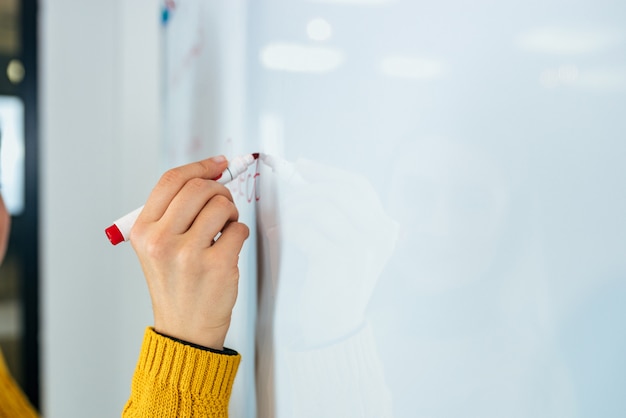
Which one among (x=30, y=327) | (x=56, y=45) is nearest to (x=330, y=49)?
(x=56, y=45)

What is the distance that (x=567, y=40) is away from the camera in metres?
0.20

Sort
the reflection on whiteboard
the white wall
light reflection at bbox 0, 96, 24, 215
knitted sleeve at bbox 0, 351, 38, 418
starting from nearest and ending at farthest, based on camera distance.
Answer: the reflection on whiteboard
knitted sleeve at bbox 0, 351, 38, 418
the white wall
light reflection at bbox 0, 96, 24, 215

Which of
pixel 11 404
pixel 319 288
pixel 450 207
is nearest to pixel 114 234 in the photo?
pixel 319 288

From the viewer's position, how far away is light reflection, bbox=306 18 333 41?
33cm

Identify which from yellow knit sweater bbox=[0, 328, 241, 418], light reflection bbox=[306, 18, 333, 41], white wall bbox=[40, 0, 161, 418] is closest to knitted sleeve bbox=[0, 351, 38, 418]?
white wall bbox=[40, 0, 161, 418]

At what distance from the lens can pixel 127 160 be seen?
3.57ft

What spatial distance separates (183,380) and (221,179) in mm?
155

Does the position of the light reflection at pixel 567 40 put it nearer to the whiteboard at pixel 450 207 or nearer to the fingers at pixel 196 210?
the whiteboard at pixel 450 207

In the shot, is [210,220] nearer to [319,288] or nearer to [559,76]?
[319,288]

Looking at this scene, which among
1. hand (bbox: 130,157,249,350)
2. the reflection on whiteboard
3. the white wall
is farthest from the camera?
the white wall

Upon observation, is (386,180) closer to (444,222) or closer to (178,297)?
(444,222)

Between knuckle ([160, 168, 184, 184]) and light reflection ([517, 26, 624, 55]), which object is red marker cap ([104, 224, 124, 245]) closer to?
knuckle ([160, 168, 184, 184])

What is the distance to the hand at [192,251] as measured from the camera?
41 cm

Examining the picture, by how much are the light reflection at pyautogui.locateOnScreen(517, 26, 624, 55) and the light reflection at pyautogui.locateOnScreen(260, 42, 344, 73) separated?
13 cm
